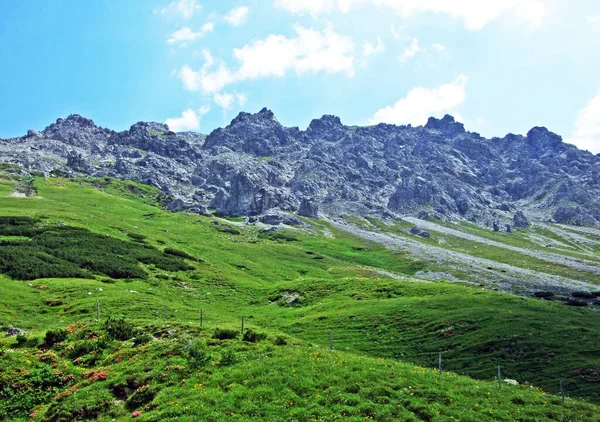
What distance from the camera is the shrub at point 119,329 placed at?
112 ft

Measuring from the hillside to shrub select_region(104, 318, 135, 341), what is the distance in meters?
0.17

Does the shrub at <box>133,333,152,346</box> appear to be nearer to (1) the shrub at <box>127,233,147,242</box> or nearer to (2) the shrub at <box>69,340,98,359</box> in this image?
(2) the shrub at <box>69,340,98,359</box>

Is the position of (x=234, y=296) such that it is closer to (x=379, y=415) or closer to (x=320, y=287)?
(x=320, y=287)

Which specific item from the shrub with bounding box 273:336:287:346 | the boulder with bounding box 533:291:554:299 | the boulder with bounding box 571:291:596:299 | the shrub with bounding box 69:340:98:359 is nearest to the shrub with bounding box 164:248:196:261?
the shrub with bounding box 69:340:98:359

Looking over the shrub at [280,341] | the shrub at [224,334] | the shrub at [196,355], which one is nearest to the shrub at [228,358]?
the shrub at [196,355]

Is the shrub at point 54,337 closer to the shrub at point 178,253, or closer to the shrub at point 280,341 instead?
the shrub at point 280,341

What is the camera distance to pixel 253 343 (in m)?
32.4

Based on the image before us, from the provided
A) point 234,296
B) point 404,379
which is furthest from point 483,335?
point 234,296

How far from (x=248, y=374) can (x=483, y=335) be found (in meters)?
33.1

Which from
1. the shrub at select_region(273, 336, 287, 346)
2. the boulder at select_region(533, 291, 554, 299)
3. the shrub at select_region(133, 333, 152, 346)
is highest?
the shrub at select_region(273, 336, 287, 346)

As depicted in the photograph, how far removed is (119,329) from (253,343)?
41.2 feet

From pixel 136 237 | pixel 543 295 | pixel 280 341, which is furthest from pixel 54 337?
pixel 543 295

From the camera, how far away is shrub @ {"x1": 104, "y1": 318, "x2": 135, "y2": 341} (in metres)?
34.1

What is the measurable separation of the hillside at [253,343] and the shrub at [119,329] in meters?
0.17
